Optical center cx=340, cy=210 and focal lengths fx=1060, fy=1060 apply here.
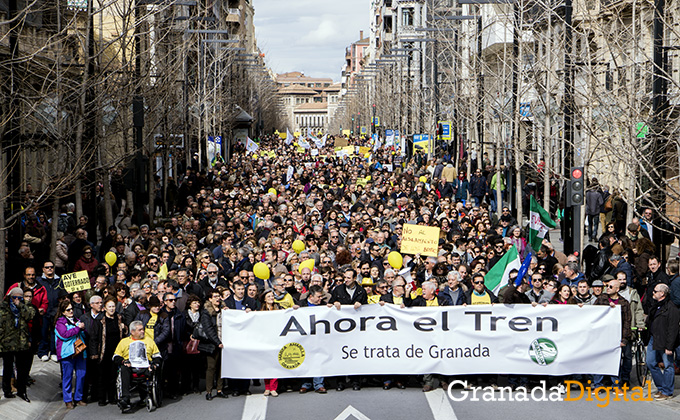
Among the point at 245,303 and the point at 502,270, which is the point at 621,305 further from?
the point at 245,303

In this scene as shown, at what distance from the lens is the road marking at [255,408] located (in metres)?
12.2

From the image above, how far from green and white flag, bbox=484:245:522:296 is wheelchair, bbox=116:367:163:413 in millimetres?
6001

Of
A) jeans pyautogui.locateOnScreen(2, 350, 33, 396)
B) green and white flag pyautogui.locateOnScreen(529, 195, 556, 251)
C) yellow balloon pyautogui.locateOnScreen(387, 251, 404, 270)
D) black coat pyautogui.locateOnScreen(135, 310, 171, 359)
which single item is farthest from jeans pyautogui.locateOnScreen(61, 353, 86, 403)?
green and white flag pyautogui.locateOnScreen(529, 195, 556, 251)

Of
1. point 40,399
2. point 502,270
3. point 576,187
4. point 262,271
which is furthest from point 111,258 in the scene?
point 576,187

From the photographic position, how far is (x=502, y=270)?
16609mm

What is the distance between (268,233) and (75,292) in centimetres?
847

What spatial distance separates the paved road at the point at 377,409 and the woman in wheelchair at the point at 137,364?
207 mm

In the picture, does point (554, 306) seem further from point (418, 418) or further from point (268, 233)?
point (268, 233)

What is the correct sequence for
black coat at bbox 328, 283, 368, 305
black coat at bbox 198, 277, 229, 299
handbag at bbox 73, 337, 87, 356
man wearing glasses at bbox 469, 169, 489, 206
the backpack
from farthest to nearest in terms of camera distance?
man wearing glasses at bbox 469, 169, 489, 206 < the backpack < black coat at bbox 198, 277, 229, 299 < black coat at bbox 328, 283, 368, 305 < handbag at bbox 73, 337, 87, 356

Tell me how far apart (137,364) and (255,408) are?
4.91 feet

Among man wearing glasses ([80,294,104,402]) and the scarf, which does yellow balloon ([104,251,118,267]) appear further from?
the scarf

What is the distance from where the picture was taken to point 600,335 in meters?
13.0

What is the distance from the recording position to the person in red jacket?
563 inches

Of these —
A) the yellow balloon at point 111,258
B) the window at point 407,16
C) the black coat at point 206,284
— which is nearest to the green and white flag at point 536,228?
the black coat at point 206,284
